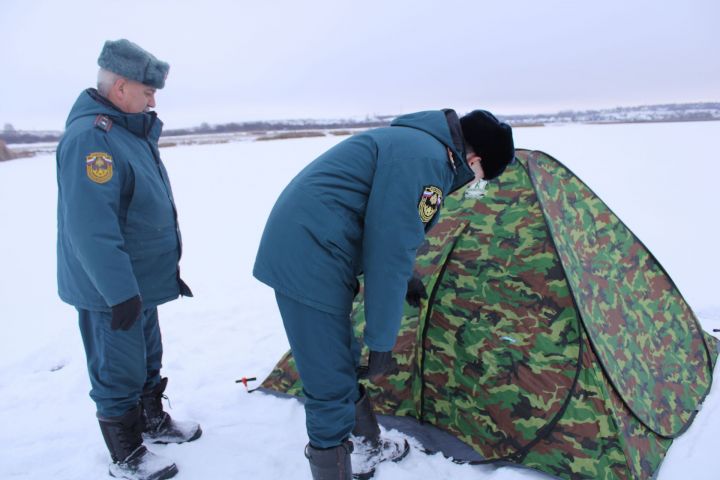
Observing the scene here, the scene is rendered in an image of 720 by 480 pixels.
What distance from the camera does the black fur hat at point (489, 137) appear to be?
5.63ft

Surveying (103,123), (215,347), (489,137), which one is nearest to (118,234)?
(103,123)

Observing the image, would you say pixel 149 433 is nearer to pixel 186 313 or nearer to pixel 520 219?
pixel 186 313

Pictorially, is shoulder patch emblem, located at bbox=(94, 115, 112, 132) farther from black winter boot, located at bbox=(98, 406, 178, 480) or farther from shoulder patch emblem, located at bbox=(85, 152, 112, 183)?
black winter boot, located at bbox=(98, 406, 178, 480)

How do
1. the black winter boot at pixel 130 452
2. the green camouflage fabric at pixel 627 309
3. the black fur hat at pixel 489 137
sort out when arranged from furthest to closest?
the green camouflage fabric at pixel 627 309 < the black winter boot at pixel 130 452 < the black fur hat at pixel 489 137

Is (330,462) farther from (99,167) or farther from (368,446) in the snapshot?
(99,167)

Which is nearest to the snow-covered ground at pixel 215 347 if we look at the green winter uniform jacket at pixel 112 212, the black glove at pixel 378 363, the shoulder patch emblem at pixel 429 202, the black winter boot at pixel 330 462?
the black winter boot at pixel 330 462

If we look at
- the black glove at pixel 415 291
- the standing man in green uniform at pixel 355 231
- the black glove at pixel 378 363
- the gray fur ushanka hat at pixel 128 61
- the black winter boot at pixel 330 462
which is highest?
the gray fur ushanka hat at pixel 128 61

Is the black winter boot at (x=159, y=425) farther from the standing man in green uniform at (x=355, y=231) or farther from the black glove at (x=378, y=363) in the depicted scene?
the black glove at (x=378, y=363)

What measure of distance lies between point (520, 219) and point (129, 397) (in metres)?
2.11

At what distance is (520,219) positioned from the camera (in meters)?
2.44

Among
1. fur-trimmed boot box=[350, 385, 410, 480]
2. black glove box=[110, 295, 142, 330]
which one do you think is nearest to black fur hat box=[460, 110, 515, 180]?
fur-trimmed boot box=[350, 385, 410, 480]

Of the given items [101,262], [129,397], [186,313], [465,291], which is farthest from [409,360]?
[186,313]

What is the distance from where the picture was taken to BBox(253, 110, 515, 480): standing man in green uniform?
159 centimetres

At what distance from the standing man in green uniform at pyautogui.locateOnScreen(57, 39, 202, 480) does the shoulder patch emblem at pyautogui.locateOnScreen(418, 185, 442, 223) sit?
125 cm
